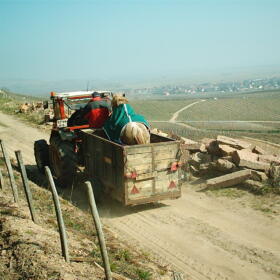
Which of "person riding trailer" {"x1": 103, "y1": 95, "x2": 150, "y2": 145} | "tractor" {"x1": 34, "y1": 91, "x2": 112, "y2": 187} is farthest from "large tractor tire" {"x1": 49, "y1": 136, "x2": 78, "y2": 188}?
"person riding trailer" {"x1": 103, "y1": 95, "x2": 150, "y2": 145}

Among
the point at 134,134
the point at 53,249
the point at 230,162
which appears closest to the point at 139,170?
the point at 134,134

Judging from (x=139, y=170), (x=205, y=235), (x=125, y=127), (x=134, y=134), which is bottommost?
(x=205, y=235)

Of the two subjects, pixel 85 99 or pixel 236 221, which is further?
pixel 85 99

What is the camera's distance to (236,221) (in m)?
7.29

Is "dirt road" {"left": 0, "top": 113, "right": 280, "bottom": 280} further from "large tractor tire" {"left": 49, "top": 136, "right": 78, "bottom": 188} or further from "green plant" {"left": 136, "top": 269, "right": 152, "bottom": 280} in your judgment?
"large tractor tire" {"left": 49, "top": 136, "right": 78, "bottom": 188}

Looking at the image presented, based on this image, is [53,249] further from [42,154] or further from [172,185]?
[42,154]

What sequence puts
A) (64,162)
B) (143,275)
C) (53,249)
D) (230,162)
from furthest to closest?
(230,162) → (64,162) → (53,249) → (143,275)

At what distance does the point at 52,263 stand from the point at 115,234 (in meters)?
2.05

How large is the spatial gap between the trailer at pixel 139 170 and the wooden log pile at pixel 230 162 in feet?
5.70

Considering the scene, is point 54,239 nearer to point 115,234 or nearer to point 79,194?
point 115,234

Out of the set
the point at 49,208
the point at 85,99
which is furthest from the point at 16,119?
the point at 49,208

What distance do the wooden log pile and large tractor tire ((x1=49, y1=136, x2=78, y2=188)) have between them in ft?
10.8

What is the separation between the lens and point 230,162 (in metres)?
9.70

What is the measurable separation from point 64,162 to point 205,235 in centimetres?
387
